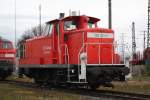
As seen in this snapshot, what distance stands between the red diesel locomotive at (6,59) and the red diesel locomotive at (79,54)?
866 centimetres

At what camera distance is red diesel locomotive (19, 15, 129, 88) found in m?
17.5

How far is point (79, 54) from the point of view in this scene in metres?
18.1

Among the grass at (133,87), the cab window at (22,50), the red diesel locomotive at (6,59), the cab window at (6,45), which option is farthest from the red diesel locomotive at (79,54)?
the cab window at (6,45)

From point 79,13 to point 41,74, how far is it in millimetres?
4157

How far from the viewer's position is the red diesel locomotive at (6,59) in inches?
1148

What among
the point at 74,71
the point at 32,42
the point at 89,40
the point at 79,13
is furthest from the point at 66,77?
the point at 32,42

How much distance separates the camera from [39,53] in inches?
844

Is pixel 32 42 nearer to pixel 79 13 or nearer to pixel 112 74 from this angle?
pixel 79 13

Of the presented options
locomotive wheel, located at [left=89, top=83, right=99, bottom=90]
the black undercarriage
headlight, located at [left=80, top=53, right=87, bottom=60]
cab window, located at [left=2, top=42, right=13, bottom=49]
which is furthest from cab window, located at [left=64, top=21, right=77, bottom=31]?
cab window, located at [left=2, top=42, right=13, bottom=49]

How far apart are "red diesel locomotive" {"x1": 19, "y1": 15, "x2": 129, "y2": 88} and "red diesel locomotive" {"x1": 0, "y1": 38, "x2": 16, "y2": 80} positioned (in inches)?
341

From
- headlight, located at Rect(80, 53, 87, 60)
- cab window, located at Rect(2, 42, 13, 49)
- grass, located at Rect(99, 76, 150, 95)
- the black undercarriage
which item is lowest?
grass, located at Rect(99, 76, 150, 95)

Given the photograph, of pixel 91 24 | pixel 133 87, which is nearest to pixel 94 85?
pixel 91 24

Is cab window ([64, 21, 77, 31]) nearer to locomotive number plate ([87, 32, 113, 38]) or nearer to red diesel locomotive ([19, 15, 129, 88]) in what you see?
red diesel locomotive ([19, 15, 129, 88])

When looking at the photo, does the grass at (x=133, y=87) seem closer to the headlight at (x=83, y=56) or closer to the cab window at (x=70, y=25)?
the headlight at (x=83, y=56)
